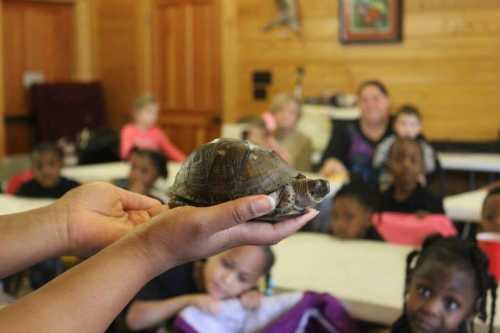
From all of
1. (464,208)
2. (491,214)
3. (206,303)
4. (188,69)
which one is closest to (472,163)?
(464,208)

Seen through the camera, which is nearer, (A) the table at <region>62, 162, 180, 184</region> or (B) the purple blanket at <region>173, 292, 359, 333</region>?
(B) the purple blanket at <region>173, 292, 359, 333</region>

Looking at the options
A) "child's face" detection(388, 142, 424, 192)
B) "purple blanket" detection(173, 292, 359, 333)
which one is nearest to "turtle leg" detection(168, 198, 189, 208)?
"purple blanket" detection(173, 292, 359, 333)

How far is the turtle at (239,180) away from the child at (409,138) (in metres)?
1.95

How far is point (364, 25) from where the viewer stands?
546 centimetres

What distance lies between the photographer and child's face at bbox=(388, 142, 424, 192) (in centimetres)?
313

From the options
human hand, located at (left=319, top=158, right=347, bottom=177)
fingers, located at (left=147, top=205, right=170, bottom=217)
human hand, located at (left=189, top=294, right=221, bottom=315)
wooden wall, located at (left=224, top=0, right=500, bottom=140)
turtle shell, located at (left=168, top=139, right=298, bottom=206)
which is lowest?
human hand, located at (left=189, top=294, right=221, bottom=315)

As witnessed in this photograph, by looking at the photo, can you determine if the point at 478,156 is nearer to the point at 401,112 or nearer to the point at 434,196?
the point at 401,112

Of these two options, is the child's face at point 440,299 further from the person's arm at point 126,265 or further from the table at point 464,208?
the table at point 464,208

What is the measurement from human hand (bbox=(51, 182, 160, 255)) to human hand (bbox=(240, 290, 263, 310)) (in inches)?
31.6

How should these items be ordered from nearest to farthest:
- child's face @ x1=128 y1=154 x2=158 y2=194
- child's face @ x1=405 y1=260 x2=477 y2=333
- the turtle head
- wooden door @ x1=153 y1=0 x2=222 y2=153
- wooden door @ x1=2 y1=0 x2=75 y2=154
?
the turtle head
child's face @ x1=405 y1=260 x2=477 y2=333
child's face @ x1=128 y1=154 x2=158 y2=194
wooden door @ x1=153 y1=0 x2=222 y2=153
wooden door @ x1=2 y1=0 x2=75 y2=154

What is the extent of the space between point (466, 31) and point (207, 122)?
2.55 meters

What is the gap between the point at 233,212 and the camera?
0.92 metres

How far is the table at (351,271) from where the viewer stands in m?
1.83

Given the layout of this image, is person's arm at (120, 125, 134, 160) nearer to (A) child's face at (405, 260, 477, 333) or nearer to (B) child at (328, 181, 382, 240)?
(B) child at (328, 181, 382, 240)
